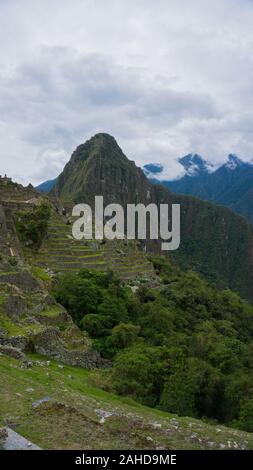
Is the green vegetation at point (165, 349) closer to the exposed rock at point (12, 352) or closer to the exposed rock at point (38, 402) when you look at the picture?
the exposed rock at point (12, 352)

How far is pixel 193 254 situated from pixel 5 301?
17875 cm

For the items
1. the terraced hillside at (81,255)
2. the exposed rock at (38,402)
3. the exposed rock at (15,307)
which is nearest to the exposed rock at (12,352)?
the exposed rock at (15,307)

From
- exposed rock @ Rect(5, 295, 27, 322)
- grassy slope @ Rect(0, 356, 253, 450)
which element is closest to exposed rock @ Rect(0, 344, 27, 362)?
grassy slope @ Rect(0, 356, 253, 450)

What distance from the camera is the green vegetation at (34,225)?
40.2 metres

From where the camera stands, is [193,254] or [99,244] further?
[193,254]

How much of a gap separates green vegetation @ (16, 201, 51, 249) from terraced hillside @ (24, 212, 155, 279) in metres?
0.88

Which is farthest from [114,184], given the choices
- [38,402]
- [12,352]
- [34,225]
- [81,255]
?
[38,402]

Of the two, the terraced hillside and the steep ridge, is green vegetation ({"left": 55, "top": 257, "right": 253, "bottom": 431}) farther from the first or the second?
the steep ridge

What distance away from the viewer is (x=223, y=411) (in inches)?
710

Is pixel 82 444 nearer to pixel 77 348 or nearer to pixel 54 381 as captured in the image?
pixel 54 381

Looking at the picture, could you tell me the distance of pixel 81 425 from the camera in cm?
945

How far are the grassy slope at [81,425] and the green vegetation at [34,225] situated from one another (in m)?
27.2
